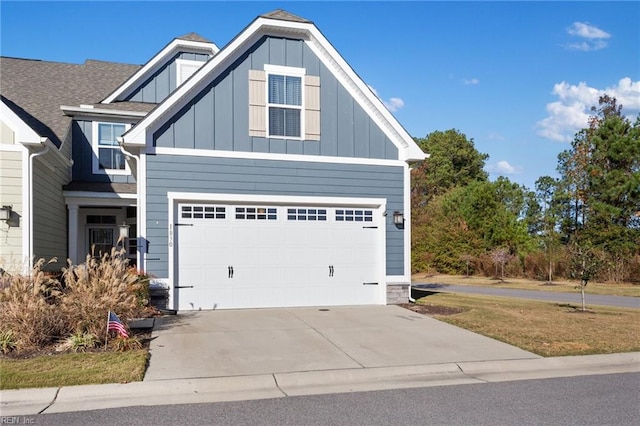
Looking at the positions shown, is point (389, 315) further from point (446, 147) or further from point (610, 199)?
point (446, 147)

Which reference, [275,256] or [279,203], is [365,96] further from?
[275,256]

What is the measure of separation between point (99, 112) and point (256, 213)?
7331 mm

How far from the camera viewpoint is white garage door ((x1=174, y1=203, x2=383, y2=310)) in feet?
39.9

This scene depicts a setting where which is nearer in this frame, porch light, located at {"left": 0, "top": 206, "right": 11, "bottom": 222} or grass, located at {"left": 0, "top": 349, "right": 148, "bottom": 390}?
grass, located at {"left": 0, "top": 349, "right": 148, "bottom": 390}

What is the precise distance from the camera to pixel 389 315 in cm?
1183

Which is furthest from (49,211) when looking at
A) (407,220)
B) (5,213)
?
(407,220)

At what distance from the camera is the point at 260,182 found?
12656mm

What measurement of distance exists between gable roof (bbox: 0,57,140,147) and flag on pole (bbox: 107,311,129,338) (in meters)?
8.68

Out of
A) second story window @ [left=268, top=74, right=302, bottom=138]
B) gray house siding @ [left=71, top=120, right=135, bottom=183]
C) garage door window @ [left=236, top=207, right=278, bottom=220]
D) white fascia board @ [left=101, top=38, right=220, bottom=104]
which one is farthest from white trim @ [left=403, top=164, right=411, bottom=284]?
white fascia board @ [left=101, top=38, right=220, bottom=104]

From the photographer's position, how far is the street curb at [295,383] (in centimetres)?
597

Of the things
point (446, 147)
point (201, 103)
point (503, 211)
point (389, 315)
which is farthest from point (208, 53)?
point (446, 147)

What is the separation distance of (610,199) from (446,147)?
2467 centimetres

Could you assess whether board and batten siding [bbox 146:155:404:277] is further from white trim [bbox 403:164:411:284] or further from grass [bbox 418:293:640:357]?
grass [bbox 418:293:640:357]

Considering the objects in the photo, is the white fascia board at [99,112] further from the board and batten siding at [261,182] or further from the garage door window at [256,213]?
the garage door window at [256,213]
